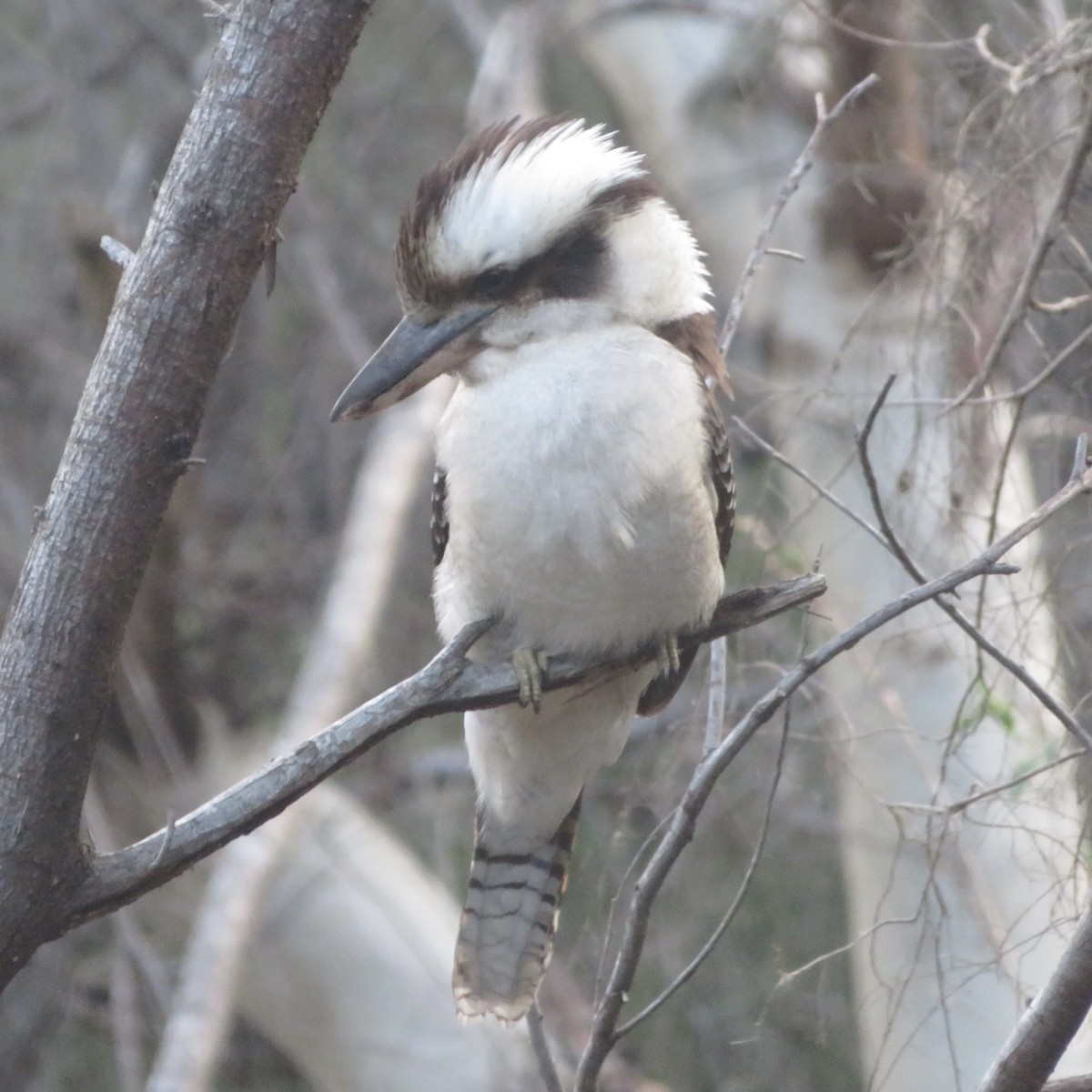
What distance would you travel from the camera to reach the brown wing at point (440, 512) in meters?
2.03

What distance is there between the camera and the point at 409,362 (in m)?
1.85

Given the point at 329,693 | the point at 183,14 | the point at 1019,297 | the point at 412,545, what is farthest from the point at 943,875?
the point at 183,14

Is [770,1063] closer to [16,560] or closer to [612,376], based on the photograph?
[16,560]

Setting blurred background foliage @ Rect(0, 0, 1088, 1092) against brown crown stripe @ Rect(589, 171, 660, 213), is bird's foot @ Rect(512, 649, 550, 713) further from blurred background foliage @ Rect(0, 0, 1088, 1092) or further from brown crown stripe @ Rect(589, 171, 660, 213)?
blurred background foliage @ Rect(0, 0, 1088, 1092)

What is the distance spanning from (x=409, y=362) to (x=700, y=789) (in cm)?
69

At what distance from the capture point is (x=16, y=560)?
4.29 meters

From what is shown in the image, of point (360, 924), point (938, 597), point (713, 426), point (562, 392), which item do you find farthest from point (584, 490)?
point (360, 924)

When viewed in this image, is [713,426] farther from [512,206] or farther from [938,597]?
[938,597]

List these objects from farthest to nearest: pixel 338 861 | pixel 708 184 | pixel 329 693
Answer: pixel 708 184 < pixel 338 861 < pixel 329 693

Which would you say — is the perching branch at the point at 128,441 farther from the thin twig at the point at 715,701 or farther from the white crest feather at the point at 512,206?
the thin twig at the point at 715,701

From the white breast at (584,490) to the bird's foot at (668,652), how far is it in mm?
19

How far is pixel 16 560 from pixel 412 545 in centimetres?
115

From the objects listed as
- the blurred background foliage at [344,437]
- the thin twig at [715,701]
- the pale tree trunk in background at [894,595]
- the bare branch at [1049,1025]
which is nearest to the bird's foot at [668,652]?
the thin twig at [715,701]

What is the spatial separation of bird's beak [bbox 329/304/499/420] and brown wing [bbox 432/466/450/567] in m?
0.15
